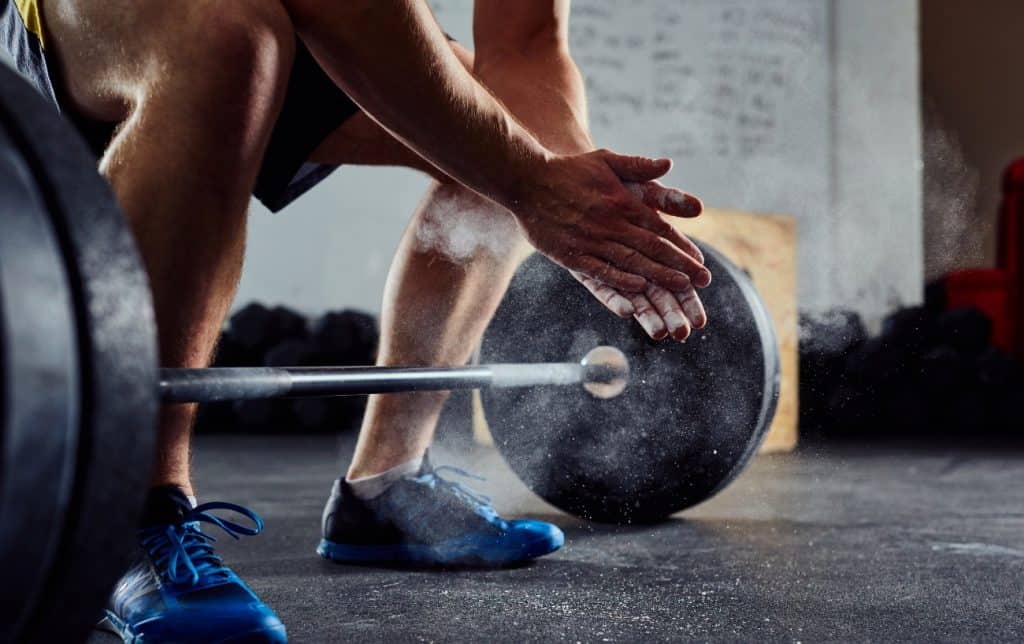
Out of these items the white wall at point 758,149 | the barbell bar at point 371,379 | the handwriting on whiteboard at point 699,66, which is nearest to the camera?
the barbell bar at point 371,379

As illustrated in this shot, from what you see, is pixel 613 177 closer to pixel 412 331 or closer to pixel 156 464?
pixel 412 331

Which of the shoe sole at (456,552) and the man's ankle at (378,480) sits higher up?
the man's ankle at (378,480)

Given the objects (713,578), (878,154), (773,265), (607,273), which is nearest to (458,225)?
(607,273)

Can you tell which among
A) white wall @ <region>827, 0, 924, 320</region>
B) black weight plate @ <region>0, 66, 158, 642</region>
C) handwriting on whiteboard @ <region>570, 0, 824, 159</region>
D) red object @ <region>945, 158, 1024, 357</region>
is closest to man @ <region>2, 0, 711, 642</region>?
black weight plate @ <region>0, 66, 158, 642</region>

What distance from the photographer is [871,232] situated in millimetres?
3738

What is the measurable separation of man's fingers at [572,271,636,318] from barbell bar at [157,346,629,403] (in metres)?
0.13

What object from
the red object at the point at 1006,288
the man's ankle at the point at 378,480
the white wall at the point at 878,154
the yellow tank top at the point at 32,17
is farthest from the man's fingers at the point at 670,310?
the red object at the point at 1006,288

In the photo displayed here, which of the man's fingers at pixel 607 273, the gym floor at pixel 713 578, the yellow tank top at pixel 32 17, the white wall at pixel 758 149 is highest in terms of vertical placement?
the white wall at pixel 758 149

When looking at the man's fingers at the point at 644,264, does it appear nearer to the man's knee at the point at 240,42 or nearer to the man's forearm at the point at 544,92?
the man's forearm at the point at 544,92

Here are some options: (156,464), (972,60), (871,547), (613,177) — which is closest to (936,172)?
(972,60)

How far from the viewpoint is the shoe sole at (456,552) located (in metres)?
1.05

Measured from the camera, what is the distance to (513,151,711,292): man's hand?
902mm

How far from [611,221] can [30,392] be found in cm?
60

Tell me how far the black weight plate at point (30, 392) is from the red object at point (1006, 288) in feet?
11.9
